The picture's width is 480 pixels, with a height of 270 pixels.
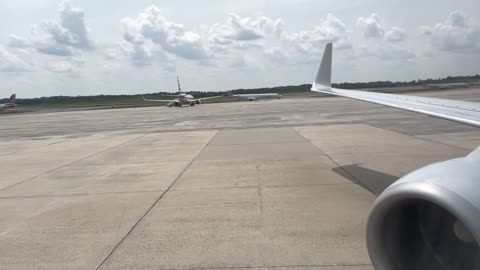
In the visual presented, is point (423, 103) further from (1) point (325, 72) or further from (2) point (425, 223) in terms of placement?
(2) point (425, 223)

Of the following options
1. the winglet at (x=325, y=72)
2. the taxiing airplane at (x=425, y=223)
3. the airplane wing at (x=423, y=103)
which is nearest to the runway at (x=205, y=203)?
the airplane wing at (x=423, y=103)

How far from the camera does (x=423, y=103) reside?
627 centimetres

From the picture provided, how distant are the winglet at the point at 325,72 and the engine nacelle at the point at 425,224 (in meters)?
6.93

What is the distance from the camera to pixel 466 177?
8.02ft

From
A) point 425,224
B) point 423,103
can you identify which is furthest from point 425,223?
point 423,103

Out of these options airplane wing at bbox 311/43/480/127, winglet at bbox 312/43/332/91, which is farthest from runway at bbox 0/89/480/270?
winglet at bbox 312/43/332/91

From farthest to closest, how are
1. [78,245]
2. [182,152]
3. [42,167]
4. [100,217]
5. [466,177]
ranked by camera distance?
[182,152], [42,167], [100,217], [78,245], [466,177]

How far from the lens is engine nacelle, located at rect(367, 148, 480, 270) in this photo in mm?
2402

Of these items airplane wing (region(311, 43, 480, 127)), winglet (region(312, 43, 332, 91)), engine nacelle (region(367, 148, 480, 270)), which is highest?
winglet (region(312, 43, 332, 91))

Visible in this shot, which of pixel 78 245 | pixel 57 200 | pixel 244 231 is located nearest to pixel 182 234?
pixel 244 231

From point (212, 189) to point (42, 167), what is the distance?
6509mm

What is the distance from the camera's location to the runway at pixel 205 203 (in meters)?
5.01

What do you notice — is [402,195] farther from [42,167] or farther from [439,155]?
[42,167]

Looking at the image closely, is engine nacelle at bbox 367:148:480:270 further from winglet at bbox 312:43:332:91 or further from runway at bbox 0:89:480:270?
winglet at bbox 312:43:332:91
